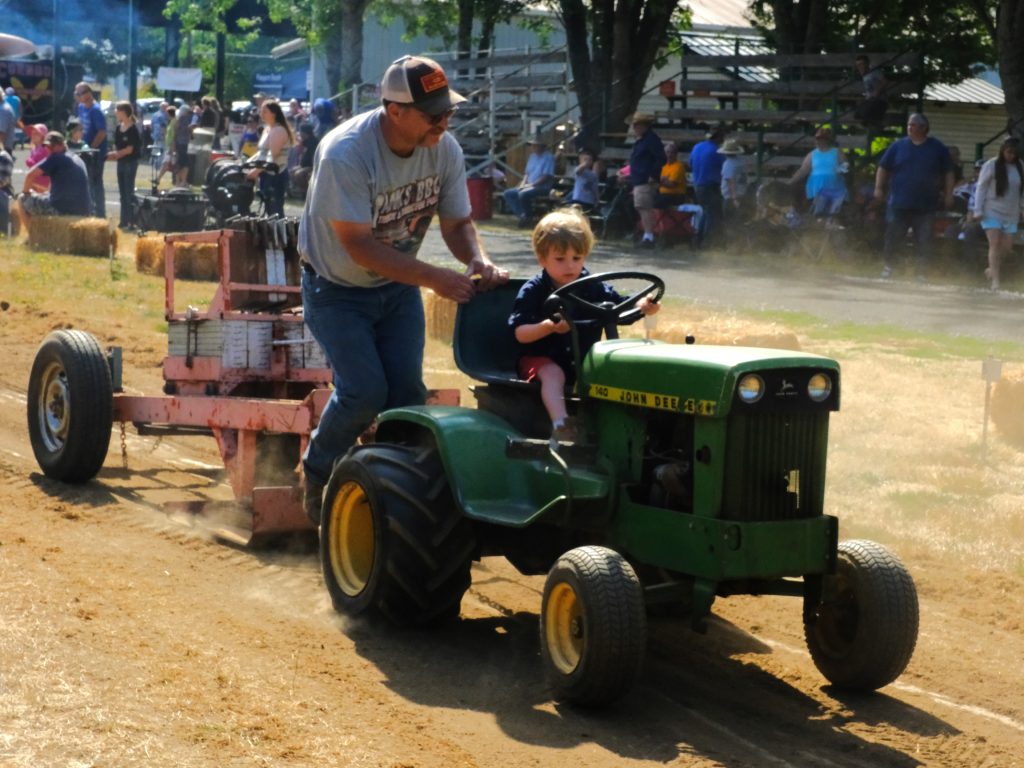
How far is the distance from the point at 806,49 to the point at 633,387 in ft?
62.9

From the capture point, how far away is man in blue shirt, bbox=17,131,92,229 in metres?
18.7

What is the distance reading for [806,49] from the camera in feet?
75.1

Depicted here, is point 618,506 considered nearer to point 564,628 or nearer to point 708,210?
point 564,628

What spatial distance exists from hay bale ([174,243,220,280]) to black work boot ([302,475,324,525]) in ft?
34.1

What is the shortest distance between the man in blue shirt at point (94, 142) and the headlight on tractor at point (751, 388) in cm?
1796

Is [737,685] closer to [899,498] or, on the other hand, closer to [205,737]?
[205,737]

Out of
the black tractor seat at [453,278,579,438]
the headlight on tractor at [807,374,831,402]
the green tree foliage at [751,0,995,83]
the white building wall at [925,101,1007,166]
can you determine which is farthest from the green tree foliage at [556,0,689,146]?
the headlight on tractor at [807,374,831,402]

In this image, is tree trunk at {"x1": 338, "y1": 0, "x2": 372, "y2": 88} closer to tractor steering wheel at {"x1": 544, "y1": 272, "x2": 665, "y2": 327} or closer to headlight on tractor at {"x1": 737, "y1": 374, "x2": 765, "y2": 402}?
tractor steering wheel at {"x1": 544, "y1": 272, "x2": 665, "y2": 327}

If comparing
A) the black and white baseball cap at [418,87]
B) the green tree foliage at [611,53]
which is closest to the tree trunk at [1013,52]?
the green tree foliage at [611,53]

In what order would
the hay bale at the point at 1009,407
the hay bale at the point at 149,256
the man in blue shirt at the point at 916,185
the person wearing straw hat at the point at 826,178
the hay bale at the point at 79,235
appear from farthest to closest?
the person wearing straw hat at the point at 826,178
the hay bale at the point at 79,235
the man in blue shirt at the point at 916,185
the hay bale at the point at 149,256
the hay bale at the point at 1009,407

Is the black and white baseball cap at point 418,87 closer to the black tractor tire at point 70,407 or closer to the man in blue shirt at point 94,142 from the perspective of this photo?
the black tractor tire at point 70,407

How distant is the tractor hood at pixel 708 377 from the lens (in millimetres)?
4469

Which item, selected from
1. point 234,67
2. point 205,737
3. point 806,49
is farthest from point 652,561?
point 234,67

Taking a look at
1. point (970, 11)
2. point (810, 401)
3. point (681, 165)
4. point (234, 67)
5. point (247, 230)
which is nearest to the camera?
point (810, 401)
